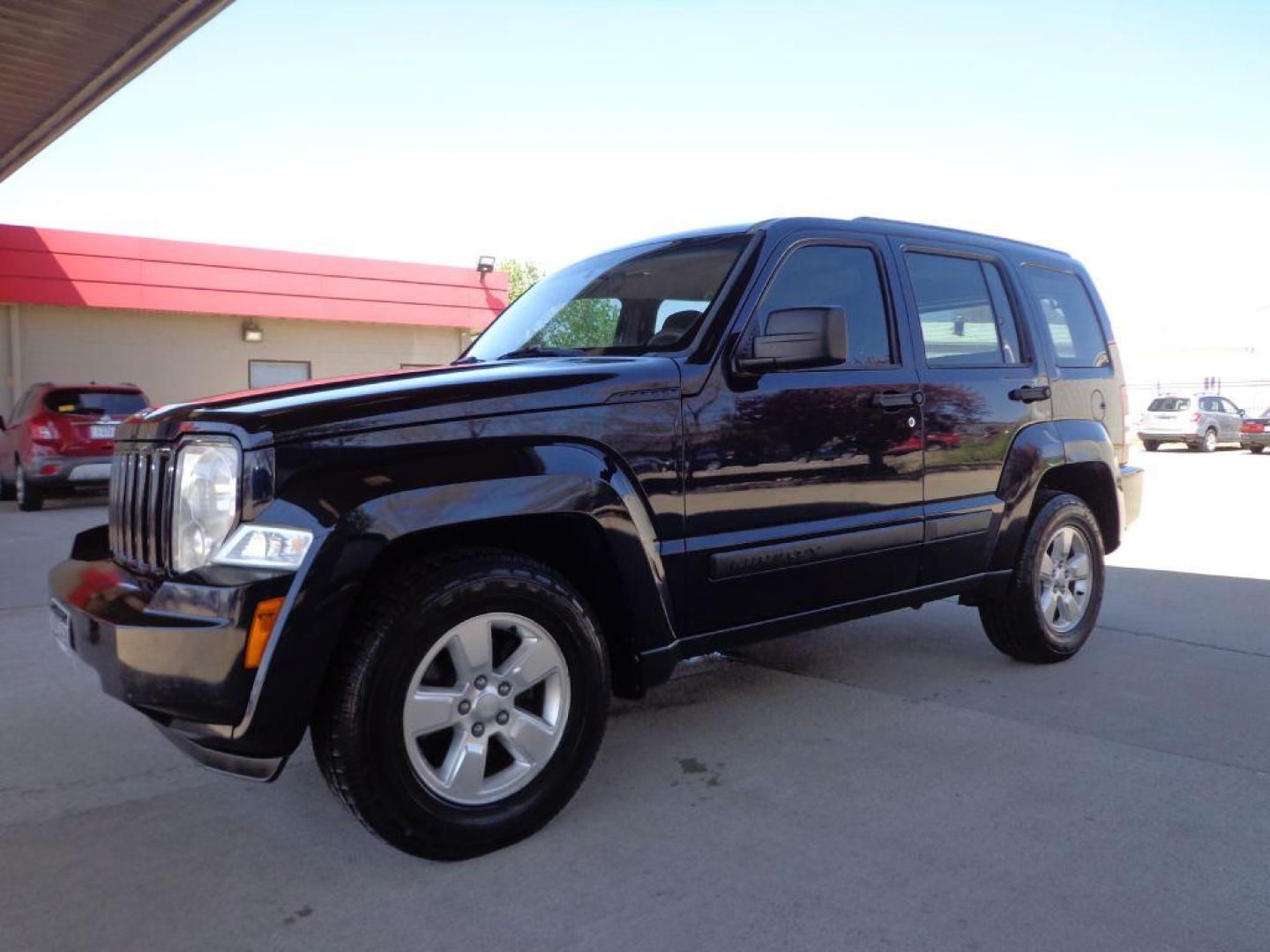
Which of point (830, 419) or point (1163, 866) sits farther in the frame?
point (830, 419)

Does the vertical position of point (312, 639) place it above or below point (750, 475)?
below

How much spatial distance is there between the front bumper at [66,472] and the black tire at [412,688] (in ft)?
36.1

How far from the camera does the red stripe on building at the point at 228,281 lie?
1758 cm

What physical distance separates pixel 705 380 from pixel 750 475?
14.7 inches

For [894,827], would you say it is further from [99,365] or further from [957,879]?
[99,365]

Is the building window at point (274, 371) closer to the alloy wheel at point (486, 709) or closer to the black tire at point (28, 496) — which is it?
the black tire at point (28, 496)

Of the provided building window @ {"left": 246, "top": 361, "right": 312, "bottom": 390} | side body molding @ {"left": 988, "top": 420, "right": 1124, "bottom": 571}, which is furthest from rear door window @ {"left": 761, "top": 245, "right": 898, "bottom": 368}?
building window @ {"left": 246, "top": 361, "right": 312, "bottom": 390}

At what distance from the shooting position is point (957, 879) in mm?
2734

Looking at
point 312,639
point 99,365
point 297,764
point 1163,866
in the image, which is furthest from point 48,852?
point 99,365

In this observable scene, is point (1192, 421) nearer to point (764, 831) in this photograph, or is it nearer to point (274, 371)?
point (274, 371)

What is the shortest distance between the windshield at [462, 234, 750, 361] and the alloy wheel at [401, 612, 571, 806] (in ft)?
3.99

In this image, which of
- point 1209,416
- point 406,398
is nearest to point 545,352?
point 406,398

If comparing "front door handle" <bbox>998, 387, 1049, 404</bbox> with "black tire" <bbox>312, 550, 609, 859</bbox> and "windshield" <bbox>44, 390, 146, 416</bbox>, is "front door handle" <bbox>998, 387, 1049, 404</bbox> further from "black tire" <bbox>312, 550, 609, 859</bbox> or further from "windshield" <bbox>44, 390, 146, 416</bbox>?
"windshield" <bbox>44, 390, 146, 416</bbox>

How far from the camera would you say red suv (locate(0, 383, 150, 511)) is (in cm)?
1233
